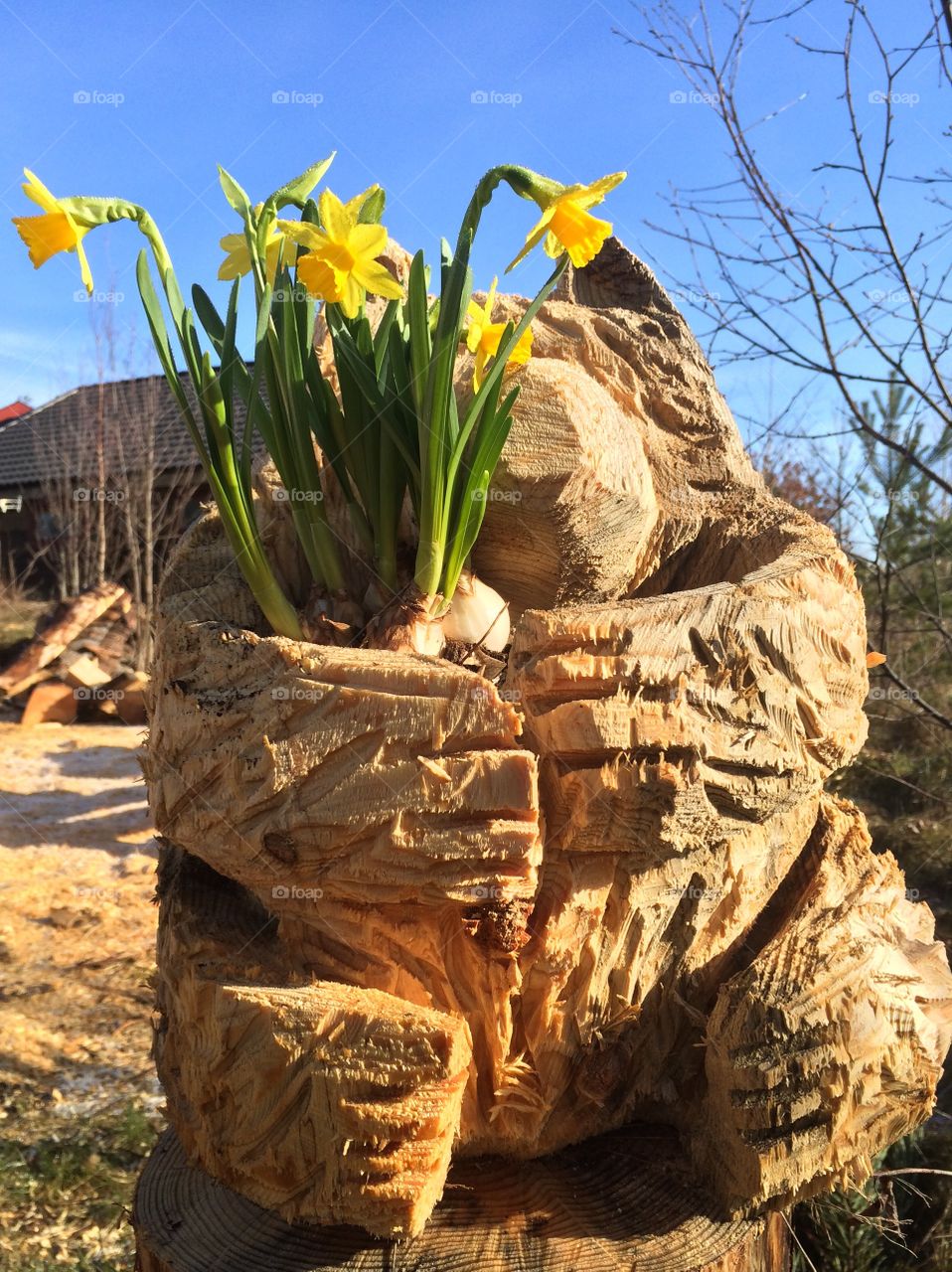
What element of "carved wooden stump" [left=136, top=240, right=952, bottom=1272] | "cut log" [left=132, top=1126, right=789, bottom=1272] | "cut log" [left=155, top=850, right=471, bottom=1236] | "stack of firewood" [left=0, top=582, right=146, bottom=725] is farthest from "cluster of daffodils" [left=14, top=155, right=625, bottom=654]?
"stack of firewood" [left=0, top=582, right=146, bottom=725]

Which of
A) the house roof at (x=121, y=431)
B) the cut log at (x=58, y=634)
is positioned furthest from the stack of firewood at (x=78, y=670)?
the house roof at (x=121, y=431)

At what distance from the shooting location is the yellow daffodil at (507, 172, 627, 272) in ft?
4.31

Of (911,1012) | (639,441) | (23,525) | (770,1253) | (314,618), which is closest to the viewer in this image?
(911,1012)

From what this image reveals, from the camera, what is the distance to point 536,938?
128 centimetres

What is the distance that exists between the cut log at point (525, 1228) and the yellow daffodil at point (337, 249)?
1.26 meters

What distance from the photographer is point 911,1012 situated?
1326 mm

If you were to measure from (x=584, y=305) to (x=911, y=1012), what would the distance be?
1.56m

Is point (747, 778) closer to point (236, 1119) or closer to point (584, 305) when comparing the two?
point (236, 1119)

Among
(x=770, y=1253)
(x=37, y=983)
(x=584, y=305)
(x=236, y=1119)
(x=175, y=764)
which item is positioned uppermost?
(x=584, y=305)

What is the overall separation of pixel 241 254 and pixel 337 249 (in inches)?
12.6

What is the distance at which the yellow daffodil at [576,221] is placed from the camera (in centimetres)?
131

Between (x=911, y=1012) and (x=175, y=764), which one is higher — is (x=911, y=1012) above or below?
below

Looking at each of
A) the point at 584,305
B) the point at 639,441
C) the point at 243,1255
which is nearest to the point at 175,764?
the point at 243,1255

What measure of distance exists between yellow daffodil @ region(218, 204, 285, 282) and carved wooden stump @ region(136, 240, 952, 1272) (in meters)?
0.47
